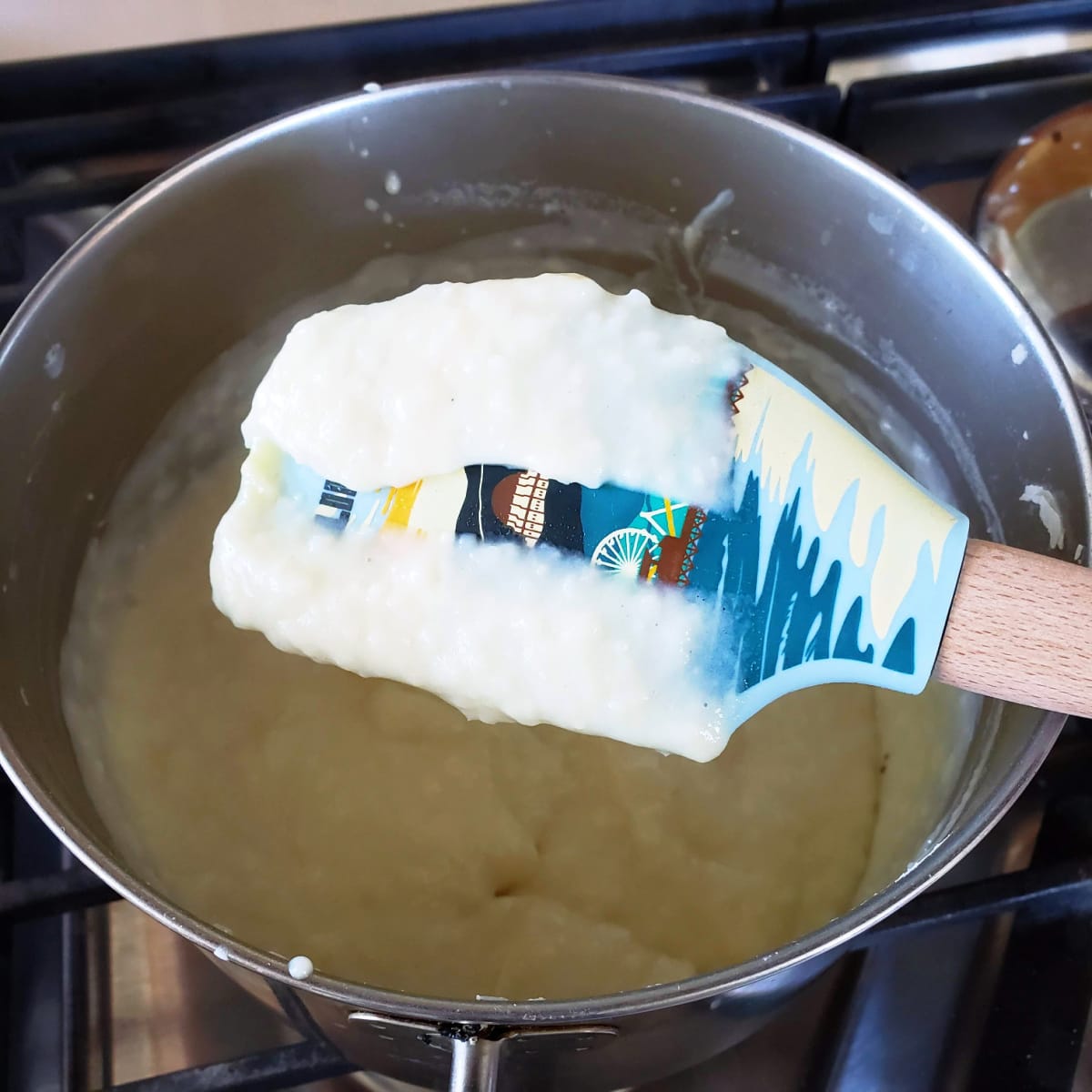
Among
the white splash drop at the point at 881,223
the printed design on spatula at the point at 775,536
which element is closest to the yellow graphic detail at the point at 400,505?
the printed design on spatula at the point at 775,536

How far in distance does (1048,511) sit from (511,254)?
51cm

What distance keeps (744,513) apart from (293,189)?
0.45m

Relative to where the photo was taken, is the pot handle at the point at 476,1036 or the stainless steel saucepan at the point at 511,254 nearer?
the pot handle at the point at 476,1036

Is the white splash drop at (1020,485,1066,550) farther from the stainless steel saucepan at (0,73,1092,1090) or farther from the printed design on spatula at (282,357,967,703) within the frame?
the printed design on spatula at (282,357,967,703)

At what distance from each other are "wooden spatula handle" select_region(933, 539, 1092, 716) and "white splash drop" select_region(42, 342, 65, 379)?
2.02 ft

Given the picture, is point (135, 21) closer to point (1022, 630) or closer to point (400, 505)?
point (400, 505)

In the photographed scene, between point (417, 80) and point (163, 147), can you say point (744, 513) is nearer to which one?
point (417, 80)

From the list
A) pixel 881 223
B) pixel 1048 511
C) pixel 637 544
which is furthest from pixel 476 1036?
pixel 881 223

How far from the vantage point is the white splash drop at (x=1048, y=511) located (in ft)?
2.25

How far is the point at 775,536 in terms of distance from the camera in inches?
25.6

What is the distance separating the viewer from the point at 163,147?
35.9 inches

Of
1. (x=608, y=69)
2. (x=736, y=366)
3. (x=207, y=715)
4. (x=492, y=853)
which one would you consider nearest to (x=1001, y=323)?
(x=736, y=366)

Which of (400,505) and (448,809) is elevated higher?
(400,505)

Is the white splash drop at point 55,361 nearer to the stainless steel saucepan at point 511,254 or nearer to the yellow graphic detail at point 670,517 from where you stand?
the stainless steel saucepan at point 511,254
